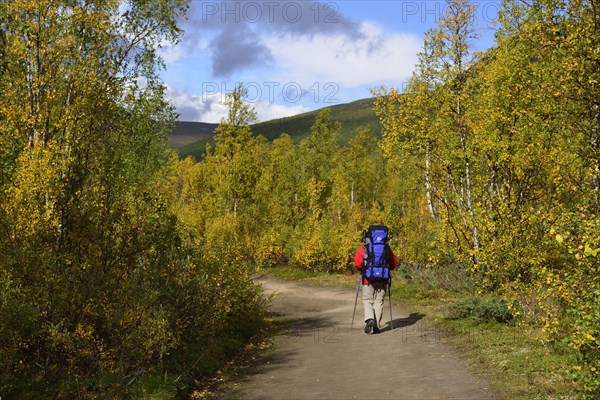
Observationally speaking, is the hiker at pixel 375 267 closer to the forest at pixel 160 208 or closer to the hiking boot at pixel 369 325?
the hiking boot at pixel 369 325

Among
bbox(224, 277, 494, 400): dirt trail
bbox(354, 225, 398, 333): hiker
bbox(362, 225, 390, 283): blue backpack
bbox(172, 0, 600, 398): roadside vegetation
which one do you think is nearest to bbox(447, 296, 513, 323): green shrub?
bbox(172, 0, 600, 398): roadside vegetation

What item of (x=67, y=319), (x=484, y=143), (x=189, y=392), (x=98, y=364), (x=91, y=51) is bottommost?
(x=189, y=392)

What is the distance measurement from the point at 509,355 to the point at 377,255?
12.9ft

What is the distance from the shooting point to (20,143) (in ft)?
47.1

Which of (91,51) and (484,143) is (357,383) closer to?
(484,143)

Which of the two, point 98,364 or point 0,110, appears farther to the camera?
point 0,110

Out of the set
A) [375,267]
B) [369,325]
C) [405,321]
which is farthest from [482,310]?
[375,267]

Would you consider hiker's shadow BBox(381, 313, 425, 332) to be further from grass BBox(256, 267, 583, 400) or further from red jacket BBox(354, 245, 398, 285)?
red jacket BBox(354, 245, 398, 285)

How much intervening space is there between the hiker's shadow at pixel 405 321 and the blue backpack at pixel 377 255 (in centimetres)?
178

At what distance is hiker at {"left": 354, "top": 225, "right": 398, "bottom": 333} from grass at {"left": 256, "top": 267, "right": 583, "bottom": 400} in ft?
5.54

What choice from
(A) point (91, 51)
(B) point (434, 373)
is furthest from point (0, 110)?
(B) point (434, 373)

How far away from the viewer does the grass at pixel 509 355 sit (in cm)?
841

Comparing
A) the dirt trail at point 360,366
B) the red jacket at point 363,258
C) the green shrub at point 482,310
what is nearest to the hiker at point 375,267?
the red jacket at point 363,258

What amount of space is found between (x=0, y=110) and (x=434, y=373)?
1091cm
